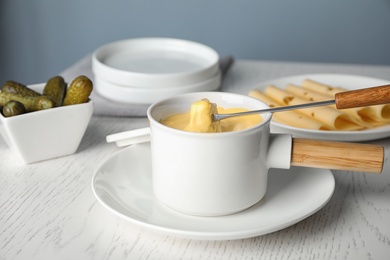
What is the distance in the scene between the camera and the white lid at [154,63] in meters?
1.20

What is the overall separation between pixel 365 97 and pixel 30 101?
51cm

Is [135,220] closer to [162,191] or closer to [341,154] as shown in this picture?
[162,191]

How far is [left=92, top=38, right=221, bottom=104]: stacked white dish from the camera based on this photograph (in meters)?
1.20

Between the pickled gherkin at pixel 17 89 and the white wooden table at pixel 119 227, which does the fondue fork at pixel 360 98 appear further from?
the pickled gherkin at pixel 17 89

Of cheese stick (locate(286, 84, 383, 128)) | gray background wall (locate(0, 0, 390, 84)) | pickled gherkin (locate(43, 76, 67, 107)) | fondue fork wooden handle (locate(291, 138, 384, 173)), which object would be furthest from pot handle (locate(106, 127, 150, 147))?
gray background wall (locate(0, 0, 390, 84))

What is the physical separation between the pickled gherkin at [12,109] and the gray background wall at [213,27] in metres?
1.42

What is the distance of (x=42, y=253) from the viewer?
703 millimetres

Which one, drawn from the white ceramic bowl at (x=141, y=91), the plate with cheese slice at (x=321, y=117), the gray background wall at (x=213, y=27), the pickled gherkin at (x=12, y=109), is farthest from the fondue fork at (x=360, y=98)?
the gray background wall at (x=213, y=27)

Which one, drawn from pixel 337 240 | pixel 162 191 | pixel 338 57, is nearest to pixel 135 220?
pixel 162 191

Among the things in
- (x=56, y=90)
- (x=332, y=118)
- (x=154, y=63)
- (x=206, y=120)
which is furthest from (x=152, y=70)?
(x=206, y=120)

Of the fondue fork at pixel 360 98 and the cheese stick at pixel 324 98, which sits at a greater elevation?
the fondue fork at pixel 360 98

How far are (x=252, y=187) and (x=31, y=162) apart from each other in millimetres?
381

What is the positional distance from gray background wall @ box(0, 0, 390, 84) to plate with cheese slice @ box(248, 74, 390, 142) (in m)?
1.00

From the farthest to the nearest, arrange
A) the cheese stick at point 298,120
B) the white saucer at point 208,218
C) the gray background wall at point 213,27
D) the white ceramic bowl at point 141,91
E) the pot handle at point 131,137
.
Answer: the gray background wall at point 213,27
the white ceramic bowl at point 141,91
the cheese stick at point 298,120
the pot handle at point 131,137
the white saucer at point 208,218
